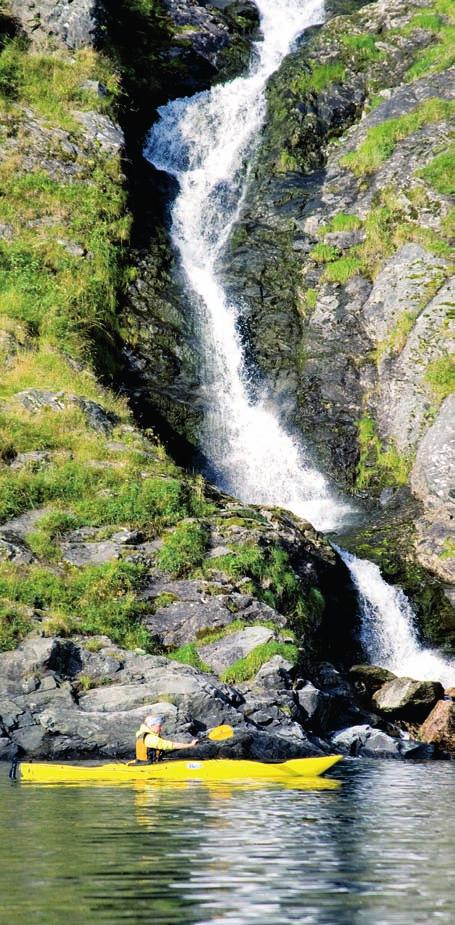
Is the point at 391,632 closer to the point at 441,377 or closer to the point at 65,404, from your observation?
the point at 441,377

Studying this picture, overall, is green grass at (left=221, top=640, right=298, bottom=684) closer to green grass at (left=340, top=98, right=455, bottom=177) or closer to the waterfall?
the waterfall

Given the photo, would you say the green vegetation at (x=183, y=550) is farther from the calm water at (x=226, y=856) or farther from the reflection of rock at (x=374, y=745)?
the calm water at (x=226, y=856)

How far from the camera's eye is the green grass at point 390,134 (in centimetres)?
3453

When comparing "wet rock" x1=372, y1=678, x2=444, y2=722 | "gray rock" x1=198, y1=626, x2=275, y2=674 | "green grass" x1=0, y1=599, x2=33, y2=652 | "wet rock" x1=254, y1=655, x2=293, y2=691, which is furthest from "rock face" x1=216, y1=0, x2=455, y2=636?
"green grass" x1=0, y1=599, x2=33, y2=652

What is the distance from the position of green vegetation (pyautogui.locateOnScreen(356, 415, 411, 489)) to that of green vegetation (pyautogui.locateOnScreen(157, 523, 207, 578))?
868 cm

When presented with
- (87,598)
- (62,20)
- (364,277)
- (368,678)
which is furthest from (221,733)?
(62,20)

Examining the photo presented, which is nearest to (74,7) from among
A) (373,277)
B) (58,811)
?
(373,277)

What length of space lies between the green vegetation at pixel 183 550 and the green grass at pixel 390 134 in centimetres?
1954

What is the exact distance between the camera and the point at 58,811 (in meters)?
10.4

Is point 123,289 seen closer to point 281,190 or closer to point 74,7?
point 281,190

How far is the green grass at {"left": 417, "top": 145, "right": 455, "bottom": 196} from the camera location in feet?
105

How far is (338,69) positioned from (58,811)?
34535mm

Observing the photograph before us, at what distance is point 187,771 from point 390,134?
1076 inches

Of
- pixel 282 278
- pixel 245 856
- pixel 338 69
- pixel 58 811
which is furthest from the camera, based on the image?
pixel 338 69
